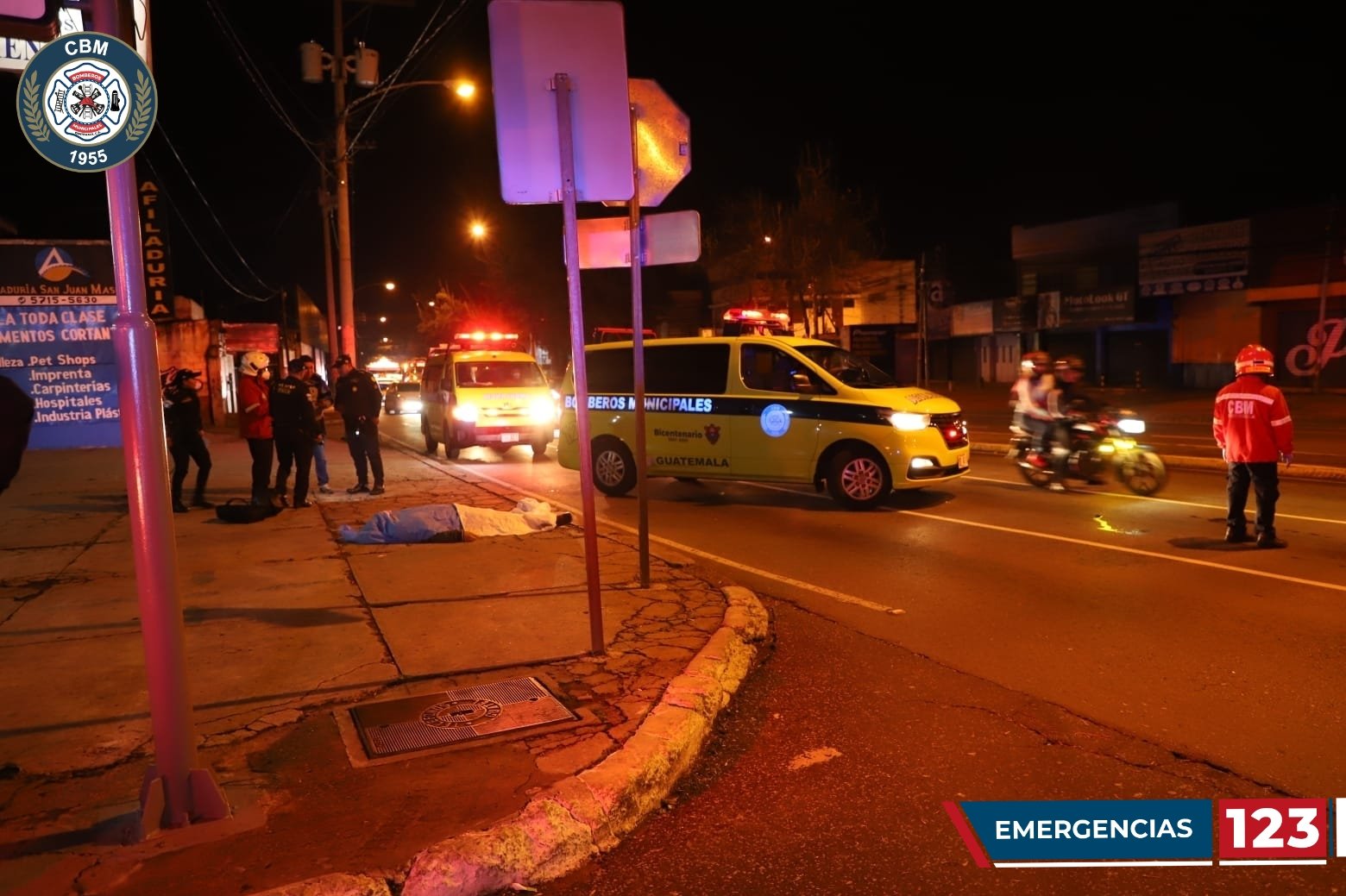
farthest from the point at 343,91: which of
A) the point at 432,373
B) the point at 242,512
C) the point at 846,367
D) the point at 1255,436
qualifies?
the point at 1255,436

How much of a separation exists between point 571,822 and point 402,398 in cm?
3574

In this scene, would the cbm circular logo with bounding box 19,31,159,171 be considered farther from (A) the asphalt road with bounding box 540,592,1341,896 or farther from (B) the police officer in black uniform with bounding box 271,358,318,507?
(B) the police officer in black uniform with bounding box 271,358,318,507

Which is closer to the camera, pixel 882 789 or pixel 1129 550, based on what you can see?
pixel 882 789

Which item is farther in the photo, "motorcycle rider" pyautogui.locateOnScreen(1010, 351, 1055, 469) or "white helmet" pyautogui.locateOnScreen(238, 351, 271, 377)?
"motorcycle rider" pyautogui.locateOnScreen(1010, 351, 1055, 469)

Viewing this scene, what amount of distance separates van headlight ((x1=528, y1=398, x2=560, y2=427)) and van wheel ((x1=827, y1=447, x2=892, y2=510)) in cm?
844

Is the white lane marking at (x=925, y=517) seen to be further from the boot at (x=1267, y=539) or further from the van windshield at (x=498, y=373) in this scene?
the van windshield at (x=498, y=373)

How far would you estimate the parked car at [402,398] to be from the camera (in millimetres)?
36812

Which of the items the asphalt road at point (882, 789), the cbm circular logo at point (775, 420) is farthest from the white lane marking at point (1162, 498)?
the asphalt road at point (882, 789)

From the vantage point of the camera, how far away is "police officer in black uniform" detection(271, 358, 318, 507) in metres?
11.6

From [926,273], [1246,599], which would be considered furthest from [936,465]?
[926,273]

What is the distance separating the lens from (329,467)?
16.6 metres

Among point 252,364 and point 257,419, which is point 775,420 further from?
point 252,364

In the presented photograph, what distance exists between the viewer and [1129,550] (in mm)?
8484

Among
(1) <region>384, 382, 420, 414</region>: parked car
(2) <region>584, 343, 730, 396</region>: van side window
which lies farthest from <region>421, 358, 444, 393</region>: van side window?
(1) <region>384, 382, 420, 414</region>: parked car
